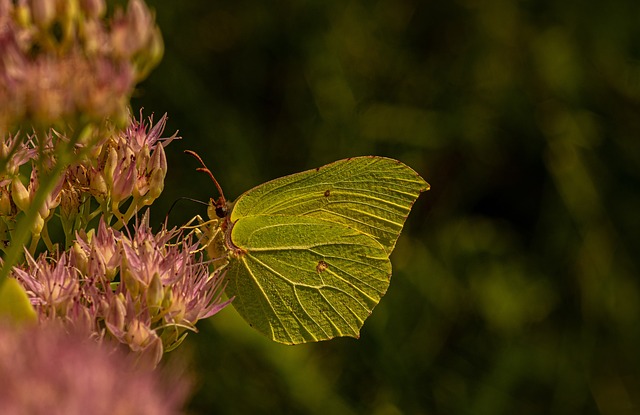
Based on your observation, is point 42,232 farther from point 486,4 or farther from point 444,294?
point 486,4

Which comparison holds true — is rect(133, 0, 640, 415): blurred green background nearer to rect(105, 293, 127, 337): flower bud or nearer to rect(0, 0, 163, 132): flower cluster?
rect(105, 293, 127, 337): flower bud

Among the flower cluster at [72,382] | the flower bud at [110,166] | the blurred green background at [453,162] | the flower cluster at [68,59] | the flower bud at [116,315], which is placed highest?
the flower cluster at [68,59]

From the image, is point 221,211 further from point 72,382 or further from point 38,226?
point 72,382

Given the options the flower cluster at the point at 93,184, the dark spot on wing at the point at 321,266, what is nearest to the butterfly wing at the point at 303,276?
the dark spot on wing at the point at 321,266

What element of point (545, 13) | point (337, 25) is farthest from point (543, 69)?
point (337, 25)

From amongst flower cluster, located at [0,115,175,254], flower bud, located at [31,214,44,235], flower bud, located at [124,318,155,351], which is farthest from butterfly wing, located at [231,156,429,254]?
flower bud, located at [124,318,155,351]

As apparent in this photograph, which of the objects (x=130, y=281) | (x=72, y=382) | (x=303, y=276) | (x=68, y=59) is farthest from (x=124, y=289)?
(x=303, y=276)

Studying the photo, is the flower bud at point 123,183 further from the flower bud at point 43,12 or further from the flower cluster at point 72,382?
the flower cluster at point 72,382
